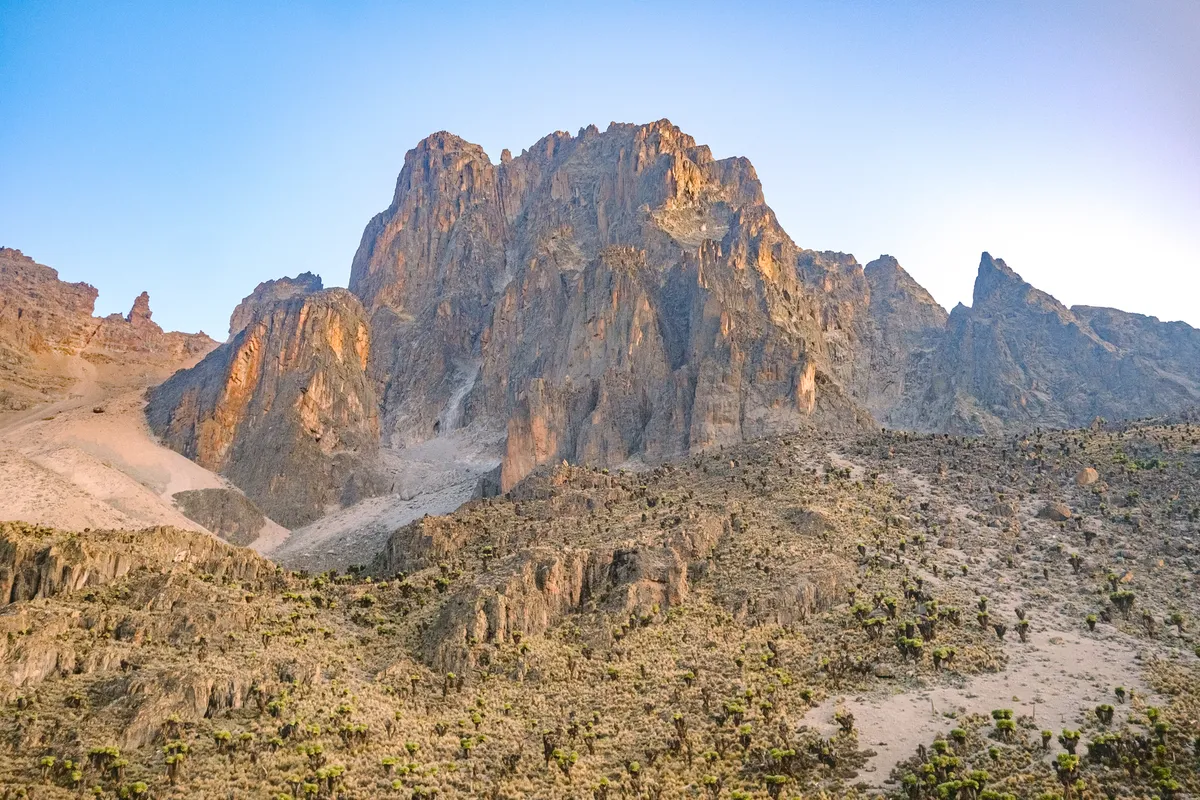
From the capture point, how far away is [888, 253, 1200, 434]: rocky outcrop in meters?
157

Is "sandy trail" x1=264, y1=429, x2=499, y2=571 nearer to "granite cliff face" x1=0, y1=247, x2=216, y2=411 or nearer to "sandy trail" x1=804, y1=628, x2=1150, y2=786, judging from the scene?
"granite cliff face" x1=0, y1=247, x2=216, y2=411

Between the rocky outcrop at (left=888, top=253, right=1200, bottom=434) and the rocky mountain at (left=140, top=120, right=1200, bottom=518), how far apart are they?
0.44 meters

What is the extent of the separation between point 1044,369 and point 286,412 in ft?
452

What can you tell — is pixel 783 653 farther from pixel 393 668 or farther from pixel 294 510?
pixel 294 510

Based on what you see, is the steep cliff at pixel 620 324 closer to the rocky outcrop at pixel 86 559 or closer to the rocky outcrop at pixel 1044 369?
the rocky outcrop at pixel 1044 369

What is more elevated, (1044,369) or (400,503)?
(1044,369)

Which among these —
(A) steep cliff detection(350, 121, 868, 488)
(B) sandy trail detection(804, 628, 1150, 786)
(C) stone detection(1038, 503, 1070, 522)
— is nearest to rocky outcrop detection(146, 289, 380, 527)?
(A) steep cliff detection(350, 121, 868, 488)

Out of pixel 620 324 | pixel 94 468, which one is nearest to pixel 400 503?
pixel 94 468

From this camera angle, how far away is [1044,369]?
171375mm

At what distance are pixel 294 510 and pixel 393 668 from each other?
92405 mm

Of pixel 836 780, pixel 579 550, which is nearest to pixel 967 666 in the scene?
pixel 836 780

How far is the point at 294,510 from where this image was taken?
138 metres

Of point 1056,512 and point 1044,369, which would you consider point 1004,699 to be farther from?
point 1044,369

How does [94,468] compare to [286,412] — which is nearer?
[94,468]
